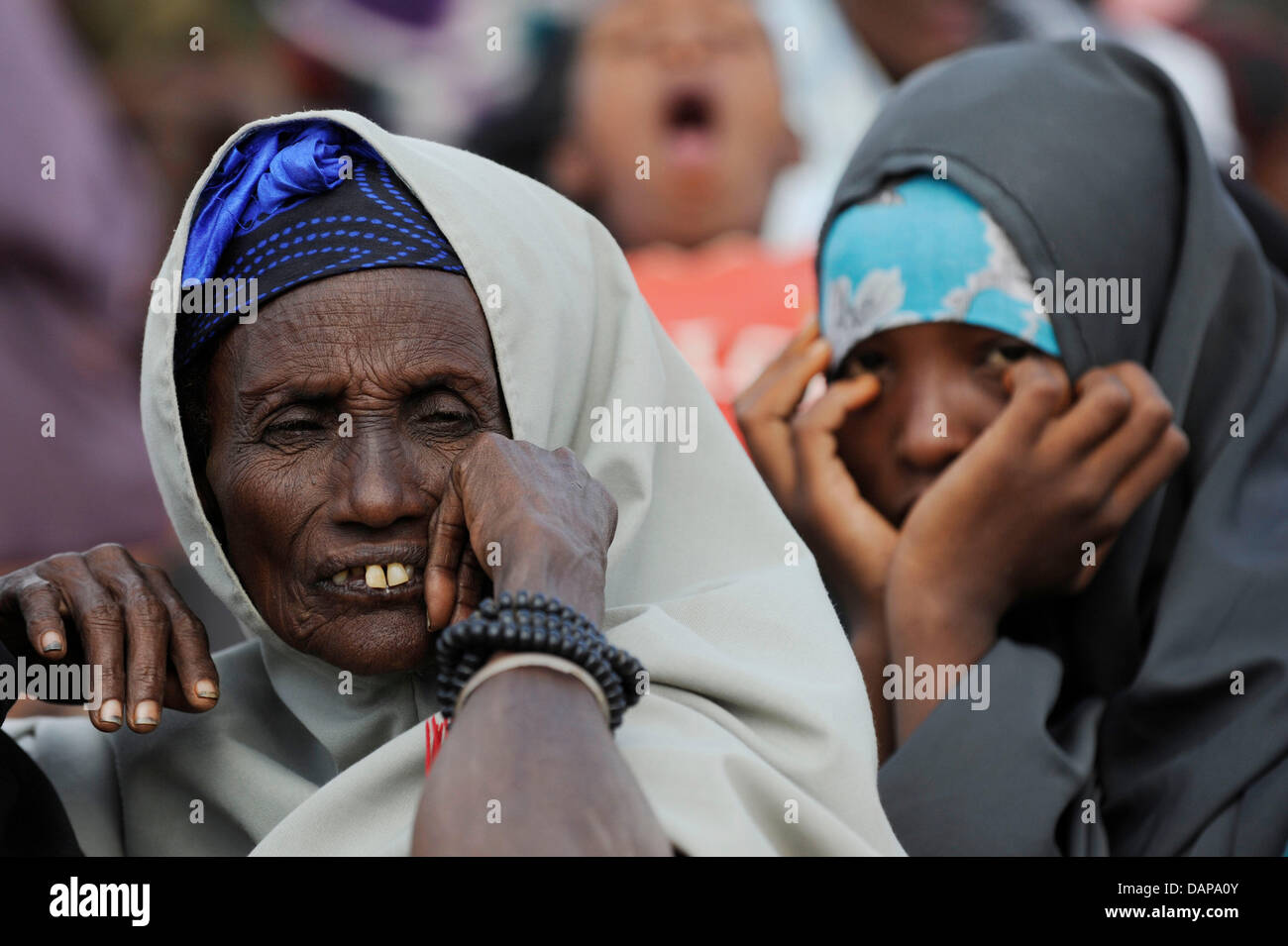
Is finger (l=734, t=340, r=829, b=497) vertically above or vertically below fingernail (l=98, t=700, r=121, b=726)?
above

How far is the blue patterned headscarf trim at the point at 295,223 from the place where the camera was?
230 centimetres

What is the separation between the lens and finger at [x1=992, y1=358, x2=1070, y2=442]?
3191 millimetres

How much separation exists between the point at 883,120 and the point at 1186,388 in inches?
34.8

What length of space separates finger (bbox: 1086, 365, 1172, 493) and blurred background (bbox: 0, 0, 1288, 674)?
6.68 feet

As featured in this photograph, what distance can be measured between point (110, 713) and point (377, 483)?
47 cm

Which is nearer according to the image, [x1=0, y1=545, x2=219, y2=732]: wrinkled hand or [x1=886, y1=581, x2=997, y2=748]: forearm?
[x1=0, y1=545, x2=219, y2=732]: wrinkled hand

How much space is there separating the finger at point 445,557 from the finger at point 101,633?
467mm

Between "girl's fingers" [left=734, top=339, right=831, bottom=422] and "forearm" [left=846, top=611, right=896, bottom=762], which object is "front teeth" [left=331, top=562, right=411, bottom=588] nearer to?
"forearm" [left=846, top=611, right=896, bottom=762]

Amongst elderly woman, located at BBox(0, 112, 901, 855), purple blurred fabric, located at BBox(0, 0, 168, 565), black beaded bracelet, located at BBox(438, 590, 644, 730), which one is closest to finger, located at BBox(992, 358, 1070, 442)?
elderly woman, located at BBox(0, 112, 901, 855)

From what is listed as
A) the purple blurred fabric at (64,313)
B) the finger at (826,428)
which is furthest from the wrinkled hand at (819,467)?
the purple blurred fabric at (64,313)

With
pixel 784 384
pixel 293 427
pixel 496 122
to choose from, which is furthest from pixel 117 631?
pixel 496 122

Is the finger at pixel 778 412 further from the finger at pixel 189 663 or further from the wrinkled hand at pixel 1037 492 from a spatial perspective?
the finger at pixel 189 663
